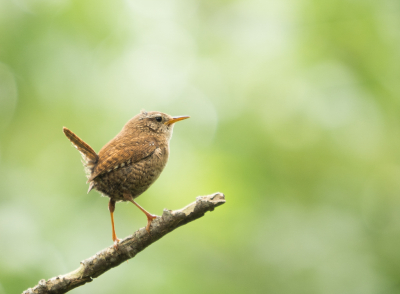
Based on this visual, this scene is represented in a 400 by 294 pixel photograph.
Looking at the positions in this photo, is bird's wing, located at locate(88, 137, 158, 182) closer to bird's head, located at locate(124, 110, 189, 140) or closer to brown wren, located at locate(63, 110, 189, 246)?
brown wren, located at locate(63, 110, 189, 246)

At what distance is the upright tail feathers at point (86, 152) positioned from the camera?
2.60 metres

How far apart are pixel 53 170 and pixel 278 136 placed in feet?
14.2

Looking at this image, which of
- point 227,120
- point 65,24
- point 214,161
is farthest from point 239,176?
point 65,24

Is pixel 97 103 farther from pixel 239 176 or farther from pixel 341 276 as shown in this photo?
pixel 341 276

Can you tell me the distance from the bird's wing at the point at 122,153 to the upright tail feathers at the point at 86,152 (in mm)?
68

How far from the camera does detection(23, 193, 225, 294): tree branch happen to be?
7.30 ft

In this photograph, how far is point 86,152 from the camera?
9.04 feet

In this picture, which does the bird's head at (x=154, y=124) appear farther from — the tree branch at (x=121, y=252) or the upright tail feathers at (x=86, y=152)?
the tree branch at (x=121, y=252)

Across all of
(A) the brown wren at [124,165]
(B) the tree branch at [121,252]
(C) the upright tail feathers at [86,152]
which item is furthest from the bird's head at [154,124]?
(B) the tree branch at [121,252]

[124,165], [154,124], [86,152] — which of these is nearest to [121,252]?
[124,165]

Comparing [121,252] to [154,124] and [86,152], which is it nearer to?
[86,152]

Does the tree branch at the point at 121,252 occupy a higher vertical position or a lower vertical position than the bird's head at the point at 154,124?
lower

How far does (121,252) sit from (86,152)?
2.73ft

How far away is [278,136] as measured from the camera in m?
7.01
